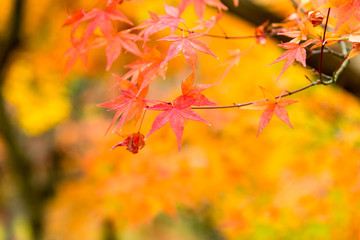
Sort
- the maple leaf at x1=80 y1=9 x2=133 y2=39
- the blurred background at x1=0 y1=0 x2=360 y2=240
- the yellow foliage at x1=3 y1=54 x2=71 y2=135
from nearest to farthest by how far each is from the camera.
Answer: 1. the maple leaf at x1=80 y1=9 x2=133 y2=39
2. the blurred background at x1=0 y1=0 x2=360 y2=240
3. the yellow foliage at x1=3 y1=54 x2=71 y2=135

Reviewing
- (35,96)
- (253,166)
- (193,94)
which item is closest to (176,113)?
(193,94)

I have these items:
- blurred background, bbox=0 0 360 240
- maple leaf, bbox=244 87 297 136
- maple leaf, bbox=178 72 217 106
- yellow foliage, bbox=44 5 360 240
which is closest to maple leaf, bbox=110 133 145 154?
maple leaf, bbox=178 72 217 106

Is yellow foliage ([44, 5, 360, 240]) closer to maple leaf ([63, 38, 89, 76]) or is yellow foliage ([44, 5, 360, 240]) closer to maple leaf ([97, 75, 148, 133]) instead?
maple leaf ([63, 38, 89, 76])

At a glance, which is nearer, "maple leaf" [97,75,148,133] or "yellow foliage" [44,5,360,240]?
"maple leaf" [97,75,148,133]

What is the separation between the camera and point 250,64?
121 inches

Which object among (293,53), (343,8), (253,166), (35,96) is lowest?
(35,96)

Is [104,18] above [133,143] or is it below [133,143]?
above

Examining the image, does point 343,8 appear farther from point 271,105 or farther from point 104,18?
point 104,18

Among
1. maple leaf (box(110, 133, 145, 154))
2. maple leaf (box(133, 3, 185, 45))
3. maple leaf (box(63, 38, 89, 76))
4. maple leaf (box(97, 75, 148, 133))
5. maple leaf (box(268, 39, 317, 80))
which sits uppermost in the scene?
maple leaf (box(133, 3, 185, 45))

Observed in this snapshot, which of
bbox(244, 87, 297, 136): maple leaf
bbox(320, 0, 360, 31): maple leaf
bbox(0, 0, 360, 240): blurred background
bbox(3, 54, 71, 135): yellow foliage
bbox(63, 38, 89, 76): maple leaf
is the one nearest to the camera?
bbox(320, 0, 360, 31): maple leaf

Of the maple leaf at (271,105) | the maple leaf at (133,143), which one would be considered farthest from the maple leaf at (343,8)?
the maple leaf at (133,143)

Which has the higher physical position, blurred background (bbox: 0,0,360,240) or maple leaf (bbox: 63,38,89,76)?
maple leaf (bbox: 63,38,89,76)

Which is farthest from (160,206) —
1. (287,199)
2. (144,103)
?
(144,103)

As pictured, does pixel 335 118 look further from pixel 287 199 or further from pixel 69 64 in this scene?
pixel 69 64
